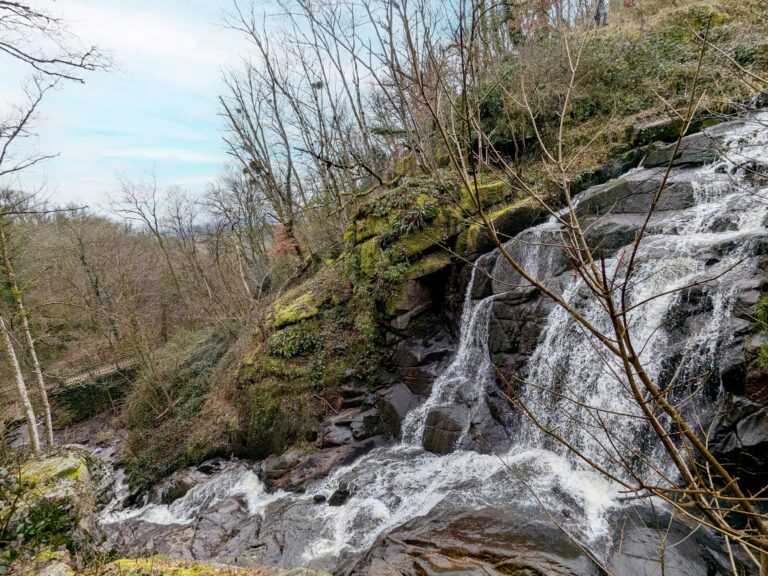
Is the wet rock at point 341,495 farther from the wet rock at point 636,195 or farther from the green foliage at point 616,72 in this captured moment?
the green foliage at point 616,72

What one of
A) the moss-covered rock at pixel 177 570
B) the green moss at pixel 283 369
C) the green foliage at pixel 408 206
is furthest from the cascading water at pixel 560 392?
the green moss at pixel 283 369

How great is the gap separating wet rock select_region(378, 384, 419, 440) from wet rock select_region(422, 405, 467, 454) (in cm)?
75

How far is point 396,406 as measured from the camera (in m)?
8.52

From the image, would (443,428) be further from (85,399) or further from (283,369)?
(85,399)

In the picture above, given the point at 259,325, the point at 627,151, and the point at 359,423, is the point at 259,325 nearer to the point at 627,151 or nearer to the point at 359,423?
the point at 359,423

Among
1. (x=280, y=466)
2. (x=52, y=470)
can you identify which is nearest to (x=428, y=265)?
(x=280, y=466)

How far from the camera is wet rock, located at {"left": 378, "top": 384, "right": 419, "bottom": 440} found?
328 inches

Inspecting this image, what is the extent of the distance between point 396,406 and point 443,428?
139 centimetres

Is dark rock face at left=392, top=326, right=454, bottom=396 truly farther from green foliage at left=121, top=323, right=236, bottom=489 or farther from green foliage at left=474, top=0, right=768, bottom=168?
green foliage at left=474, top=0, right=768, bottom=168

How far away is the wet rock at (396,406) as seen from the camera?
8.34 m

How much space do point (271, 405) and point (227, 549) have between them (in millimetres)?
3344

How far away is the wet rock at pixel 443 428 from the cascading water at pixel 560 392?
0.13m

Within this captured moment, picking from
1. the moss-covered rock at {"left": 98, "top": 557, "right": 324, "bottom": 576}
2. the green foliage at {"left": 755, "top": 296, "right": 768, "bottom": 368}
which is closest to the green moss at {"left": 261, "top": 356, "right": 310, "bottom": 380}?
the moss-covered rock at {"left": 98, "top": 557, "right": 324, "bottom": 576}

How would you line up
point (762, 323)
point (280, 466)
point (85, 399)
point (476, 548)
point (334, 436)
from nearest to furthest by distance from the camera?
1. point (762, 323)
2. point (476, 548)
3. point (280, 466)
4. point (334, 436)
5. point (85, 399)
